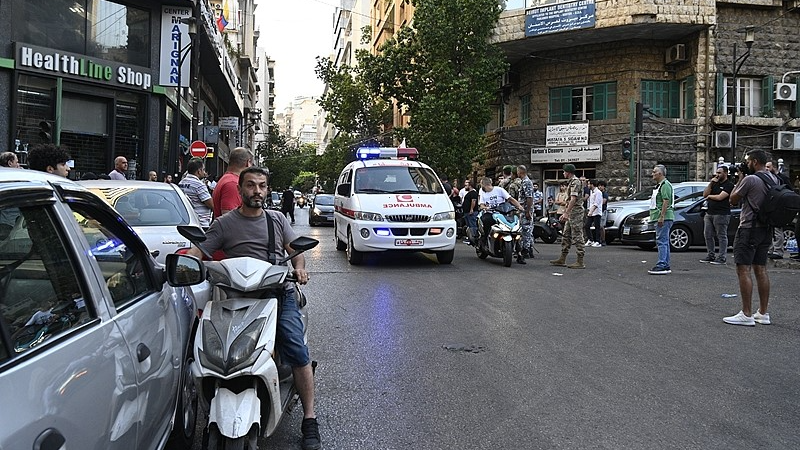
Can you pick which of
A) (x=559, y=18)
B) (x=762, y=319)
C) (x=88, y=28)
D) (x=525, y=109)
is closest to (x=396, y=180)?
(x=762, y=319)

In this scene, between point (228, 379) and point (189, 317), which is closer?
point (228, 379)

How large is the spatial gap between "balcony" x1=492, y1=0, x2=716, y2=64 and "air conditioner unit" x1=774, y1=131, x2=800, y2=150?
16.6 feet

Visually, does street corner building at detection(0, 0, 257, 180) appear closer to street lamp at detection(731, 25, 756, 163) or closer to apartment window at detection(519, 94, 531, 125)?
apartment window at detection(519, 94, 531, 125)

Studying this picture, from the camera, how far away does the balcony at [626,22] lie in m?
25.4

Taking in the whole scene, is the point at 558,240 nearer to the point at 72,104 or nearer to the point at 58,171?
the point at 72,104

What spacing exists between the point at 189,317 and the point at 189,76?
18.5 meters

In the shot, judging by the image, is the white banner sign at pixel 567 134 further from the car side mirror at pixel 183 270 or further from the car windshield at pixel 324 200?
the car side mirror at pixel 183 270

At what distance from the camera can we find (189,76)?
2091 centimetres

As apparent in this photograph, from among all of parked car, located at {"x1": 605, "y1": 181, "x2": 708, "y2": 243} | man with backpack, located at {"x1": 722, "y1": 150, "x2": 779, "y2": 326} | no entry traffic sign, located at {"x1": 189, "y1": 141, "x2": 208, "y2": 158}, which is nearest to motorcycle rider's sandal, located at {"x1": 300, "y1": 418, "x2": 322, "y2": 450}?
man with backpack, located at {"x1": 722, "y1": 150, "x2": 779, "y2": 326}

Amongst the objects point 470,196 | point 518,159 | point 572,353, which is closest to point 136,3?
point 470,196

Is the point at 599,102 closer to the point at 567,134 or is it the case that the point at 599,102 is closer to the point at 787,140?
the point at 567,134

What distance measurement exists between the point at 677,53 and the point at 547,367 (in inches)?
958

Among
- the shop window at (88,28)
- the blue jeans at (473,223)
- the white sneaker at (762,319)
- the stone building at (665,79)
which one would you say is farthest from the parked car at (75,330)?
the stone building at (665,79)

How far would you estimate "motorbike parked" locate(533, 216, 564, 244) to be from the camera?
1962 cm
